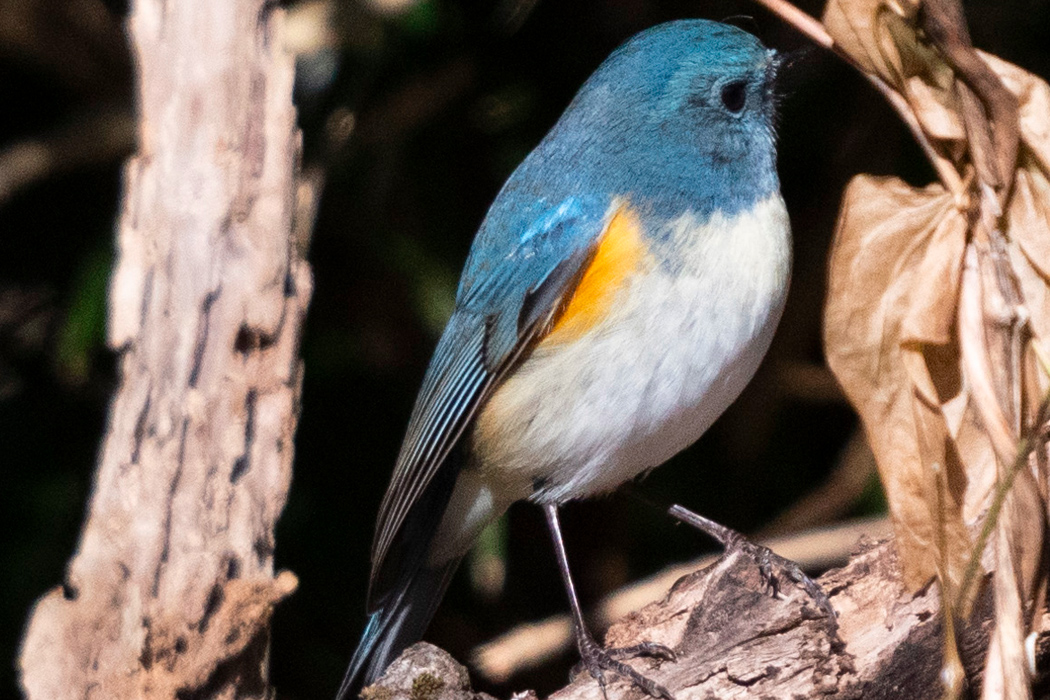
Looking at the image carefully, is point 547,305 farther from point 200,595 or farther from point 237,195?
point 200,595

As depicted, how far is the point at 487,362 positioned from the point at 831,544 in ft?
3.81

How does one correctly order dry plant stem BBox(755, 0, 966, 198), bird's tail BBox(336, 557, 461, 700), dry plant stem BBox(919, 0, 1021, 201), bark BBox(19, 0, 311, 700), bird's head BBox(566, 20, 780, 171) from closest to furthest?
1. dry plant stem BBox(919, 0, 1021, 201)
2. dry plant stem BBox(755, 0, 966, 198)
3. bark BBox(19, 0, 311, 700)
4. bird's head BBox(566, 20, 780, 171)
5. bird's tail BBox(336, 557, 461, 700)

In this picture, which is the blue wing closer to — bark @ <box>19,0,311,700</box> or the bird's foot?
bark @ <box>19,0,311,700</box>

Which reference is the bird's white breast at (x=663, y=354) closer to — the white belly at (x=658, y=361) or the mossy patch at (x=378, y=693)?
the white belly at (x=658, y=361)

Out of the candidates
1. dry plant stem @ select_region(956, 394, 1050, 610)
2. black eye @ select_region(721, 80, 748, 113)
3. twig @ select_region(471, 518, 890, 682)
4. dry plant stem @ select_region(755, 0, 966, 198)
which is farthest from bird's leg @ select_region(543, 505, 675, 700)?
black eye @ select_region(721, 80, 748, 113)

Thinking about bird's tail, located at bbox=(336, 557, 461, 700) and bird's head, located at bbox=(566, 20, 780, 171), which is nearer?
bird's head, located at bbox=(566, 20, 780, 171)

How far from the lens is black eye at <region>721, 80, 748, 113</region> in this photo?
96.2 inches

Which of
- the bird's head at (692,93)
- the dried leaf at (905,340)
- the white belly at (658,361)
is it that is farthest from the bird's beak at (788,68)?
the dried leaf at (905,340)

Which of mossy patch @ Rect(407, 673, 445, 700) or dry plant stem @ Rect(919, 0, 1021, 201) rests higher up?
dry plant stem @ Rect(919, 0, 1021, 201)

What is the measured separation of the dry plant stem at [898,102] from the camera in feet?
6.27

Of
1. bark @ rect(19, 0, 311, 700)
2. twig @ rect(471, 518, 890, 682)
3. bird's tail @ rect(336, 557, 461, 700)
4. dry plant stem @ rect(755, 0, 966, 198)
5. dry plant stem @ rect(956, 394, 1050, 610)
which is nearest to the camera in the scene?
dry plant stem @ rect(956, 394, 1050, 610)

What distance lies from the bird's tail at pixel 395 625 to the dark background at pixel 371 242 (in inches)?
13.2

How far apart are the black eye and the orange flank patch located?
37cm

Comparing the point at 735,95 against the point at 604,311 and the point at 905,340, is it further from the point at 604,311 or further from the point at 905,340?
the point at 905,340
